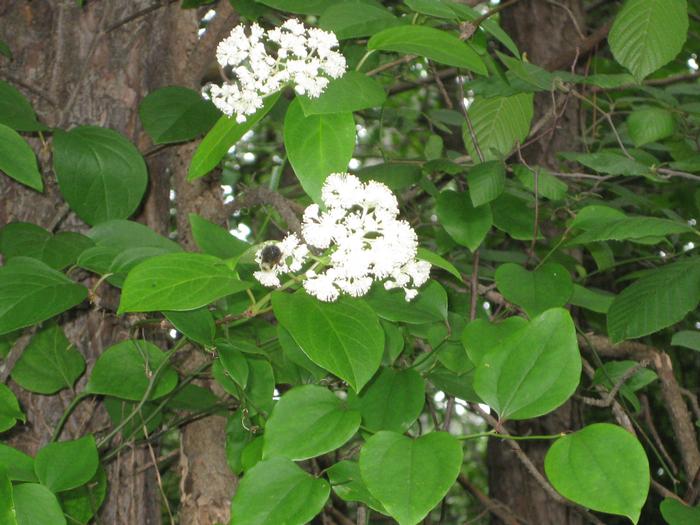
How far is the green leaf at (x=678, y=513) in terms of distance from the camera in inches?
41.8

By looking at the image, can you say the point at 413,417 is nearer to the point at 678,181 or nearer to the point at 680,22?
the point at 680,22

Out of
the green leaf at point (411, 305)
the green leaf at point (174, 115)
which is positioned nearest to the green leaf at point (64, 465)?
the green leaf at point (411, 305)

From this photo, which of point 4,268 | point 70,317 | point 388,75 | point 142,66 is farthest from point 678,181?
point 4,268

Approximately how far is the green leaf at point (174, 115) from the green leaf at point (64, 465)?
51cm

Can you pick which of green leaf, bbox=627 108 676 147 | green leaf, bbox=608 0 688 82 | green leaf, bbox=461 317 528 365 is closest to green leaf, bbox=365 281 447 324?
green leaf, bbox=461 317 528 365

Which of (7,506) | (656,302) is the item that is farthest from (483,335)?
(7,506)

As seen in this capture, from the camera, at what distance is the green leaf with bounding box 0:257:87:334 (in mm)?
964

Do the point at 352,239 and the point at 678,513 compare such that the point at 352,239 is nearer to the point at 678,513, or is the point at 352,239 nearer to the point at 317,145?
the point at 317,145

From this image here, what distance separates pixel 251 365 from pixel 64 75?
64cm

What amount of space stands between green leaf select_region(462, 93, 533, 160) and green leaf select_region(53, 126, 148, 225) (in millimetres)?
575

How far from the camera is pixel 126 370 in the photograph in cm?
118

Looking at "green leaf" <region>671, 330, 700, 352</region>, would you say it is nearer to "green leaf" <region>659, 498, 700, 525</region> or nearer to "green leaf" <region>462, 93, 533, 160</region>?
"green leaf" <region>659, 498, 700, 525</region>

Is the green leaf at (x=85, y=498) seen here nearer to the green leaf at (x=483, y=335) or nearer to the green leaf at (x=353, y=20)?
the green leaf at (x=483, y=335)

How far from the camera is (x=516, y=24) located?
2.45 m
